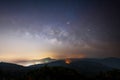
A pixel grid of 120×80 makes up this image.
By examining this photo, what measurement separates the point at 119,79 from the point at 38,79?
208 feet

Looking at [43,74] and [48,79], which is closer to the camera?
[48,79]

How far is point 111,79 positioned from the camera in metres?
176

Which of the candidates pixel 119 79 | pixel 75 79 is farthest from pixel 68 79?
pixel 119 79

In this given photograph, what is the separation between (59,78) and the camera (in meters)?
184

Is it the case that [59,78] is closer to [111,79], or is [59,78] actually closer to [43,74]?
[43,74]

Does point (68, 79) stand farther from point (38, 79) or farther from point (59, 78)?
point (38, 79)

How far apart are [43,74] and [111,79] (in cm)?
5899

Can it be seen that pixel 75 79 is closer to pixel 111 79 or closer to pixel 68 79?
pixel 68 79

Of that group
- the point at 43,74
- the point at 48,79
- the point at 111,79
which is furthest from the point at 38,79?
the point at 111,79

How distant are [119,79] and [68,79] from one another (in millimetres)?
40580

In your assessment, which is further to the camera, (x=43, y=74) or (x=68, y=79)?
(x=43, y=74)

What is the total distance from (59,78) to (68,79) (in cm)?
746

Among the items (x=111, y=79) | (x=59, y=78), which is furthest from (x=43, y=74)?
(x=111, y=79)

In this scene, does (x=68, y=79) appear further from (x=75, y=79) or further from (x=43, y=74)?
(x=43, y=74)
